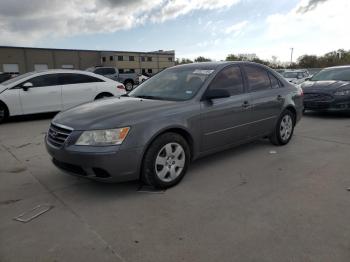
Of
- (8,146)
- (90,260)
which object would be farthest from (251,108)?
(8,146)

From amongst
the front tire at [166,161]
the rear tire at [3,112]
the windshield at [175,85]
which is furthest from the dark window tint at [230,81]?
the rear tire at [3,112]

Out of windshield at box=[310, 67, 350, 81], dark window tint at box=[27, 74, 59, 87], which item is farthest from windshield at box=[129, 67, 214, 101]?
windshield at box=[310, 67, 350, 81]

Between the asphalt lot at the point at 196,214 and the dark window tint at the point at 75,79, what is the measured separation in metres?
4.60

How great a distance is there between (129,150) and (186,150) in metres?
0.87

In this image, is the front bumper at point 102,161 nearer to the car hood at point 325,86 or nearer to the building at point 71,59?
the car hood at point 325,86

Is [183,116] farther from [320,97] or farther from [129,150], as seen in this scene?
[320,97]

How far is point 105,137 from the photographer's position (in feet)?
11.6

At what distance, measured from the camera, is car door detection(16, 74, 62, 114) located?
8883 mm

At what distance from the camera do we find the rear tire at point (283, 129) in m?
5.85

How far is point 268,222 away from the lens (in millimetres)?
3141

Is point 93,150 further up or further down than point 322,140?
further up

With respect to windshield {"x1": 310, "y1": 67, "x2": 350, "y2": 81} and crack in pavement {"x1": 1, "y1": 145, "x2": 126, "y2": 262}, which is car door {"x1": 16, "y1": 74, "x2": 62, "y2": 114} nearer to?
crack in pavement {"x1": 1, "y1": 145, "x2": 126, "y2": 262}

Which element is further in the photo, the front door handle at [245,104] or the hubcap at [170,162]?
the front door handle at [245,104]

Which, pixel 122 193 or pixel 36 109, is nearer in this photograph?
pixel 122 193
